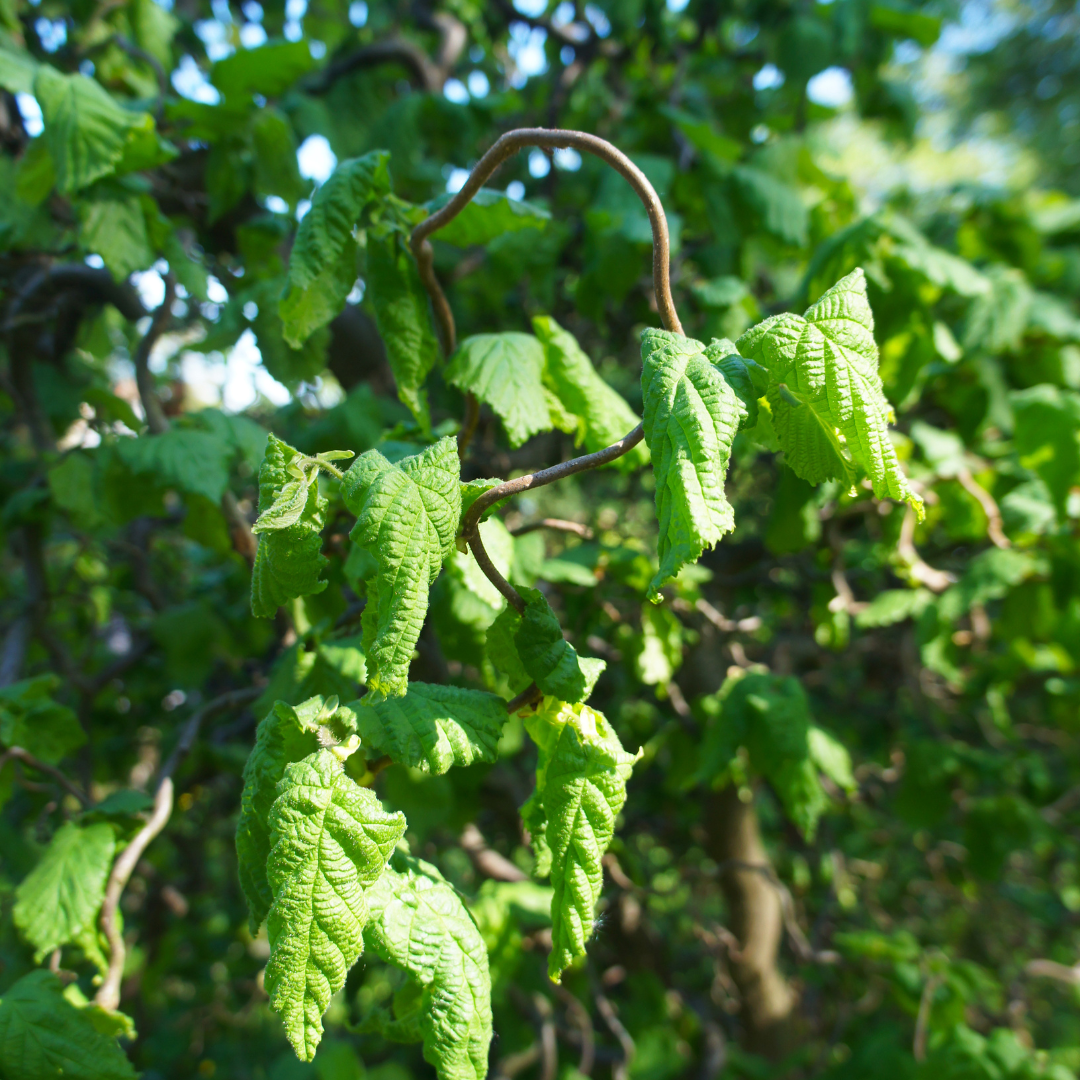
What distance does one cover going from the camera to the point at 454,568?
1.14 metres

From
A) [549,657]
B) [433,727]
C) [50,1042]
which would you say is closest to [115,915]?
[50,1042]

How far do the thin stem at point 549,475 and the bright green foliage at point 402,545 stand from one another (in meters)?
0.06

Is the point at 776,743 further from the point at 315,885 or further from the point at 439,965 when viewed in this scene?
the point at 315,885

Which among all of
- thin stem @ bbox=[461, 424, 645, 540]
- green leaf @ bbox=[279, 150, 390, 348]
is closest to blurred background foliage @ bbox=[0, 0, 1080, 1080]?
green leaf @ bbox=[279, 150, 390, 348]

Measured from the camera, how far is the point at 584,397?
1257 millimetres

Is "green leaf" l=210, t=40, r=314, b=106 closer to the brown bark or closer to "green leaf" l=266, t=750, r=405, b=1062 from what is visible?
"green leaf" l=266, t=750, r=405, b=1062

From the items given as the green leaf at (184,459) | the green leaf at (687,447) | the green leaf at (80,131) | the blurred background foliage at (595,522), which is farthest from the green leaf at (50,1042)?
the green leaf at (80,131)

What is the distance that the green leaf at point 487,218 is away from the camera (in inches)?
46.1

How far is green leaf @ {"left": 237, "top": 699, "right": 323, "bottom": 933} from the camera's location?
0.81m

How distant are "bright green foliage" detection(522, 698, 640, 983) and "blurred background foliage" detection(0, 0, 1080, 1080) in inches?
12.7

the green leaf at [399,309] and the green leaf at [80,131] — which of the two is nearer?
the green leaf at [399,309]

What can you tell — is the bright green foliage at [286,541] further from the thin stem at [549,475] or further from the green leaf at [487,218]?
the green leaf at [487,218]

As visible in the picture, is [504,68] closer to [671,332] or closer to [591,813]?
[671,332]

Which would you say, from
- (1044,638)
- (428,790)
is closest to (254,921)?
(428,790)
